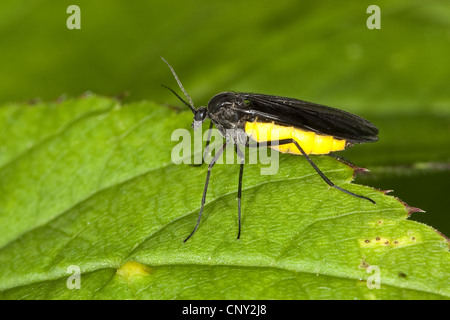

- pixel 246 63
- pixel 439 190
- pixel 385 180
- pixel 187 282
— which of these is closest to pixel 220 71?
pixel 246 63

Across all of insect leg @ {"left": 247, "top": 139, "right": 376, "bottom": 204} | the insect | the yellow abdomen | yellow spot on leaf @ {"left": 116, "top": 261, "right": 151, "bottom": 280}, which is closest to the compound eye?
the insect

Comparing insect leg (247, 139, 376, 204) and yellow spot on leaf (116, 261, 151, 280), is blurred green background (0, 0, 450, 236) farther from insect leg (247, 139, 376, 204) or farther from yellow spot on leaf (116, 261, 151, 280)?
yellow spot on leaf (116, 261, 151, 280)

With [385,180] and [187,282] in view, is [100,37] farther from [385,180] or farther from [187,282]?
[187,282]

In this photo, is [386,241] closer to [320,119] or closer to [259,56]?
[320,119]

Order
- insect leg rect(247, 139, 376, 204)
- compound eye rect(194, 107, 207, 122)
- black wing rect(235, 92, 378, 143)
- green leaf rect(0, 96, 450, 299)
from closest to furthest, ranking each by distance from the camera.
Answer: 1. green leaf rect(0, 96, 450, 299)
2. insect leg rect(247, 139, 376, 204)
3. black wing rect(235, 92, 378, 143)
4. compound eye rect(194, 107, 207, 122)

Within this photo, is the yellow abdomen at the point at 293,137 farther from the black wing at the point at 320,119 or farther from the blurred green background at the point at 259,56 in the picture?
the blurred green background at the point at 259,56

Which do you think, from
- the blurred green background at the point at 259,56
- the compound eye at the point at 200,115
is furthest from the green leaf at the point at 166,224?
the blurred green background at the point at 259,56
